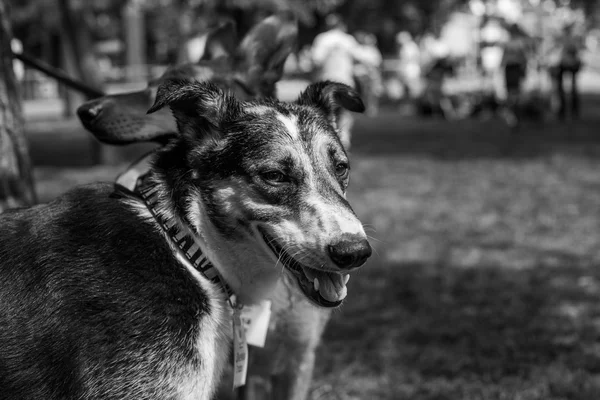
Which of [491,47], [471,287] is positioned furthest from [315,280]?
[491,47]

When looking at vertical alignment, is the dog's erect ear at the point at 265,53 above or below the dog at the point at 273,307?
above

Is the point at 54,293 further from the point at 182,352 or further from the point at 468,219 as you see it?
the point at 468,219

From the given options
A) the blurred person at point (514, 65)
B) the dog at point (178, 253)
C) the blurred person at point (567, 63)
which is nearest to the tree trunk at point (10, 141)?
the dog at point (178, 253)

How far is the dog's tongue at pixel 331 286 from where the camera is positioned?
2822 mm

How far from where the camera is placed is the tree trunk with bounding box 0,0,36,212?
4.07 m

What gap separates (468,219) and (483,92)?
1706cm

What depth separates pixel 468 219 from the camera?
9.06 metres

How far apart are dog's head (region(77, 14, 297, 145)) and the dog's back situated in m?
0.84

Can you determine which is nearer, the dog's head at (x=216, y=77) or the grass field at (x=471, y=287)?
the dog's head at (x=216, y=77)

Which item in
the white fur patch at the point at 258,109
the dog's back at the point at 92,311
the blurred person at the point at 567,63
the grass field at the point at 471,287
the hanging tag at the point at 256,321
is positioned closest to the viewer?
the dog's back at the point at 92,311

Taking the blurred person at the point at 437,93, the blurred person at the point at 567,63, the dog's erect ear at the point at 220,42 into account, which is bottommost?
the blurred person at the point at 437,93

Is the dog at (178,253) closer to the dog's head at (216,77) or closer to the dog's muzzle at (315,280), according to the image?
the dog's muzzle at (315,280)

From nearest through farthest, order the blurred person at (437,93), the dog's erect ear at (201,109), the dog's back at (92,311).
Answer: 1. the dog's back at (92,311)
2. the dog's erect ear at (201,109)
3. the blurred person at (437,93)

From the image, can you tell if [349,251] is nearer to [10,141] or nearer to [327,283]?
[327,283]
